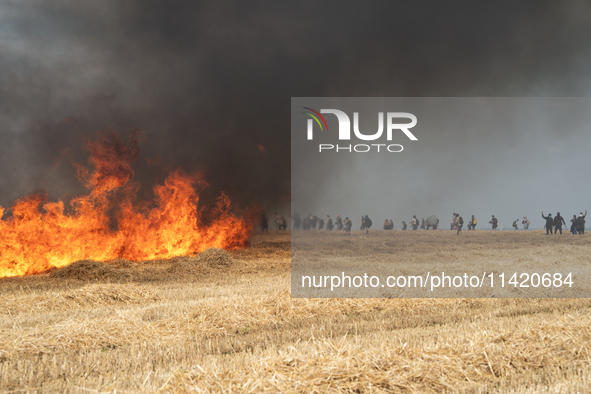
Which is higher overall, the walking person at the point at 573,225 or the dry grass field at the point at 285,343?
the walking person at the point at 573,225

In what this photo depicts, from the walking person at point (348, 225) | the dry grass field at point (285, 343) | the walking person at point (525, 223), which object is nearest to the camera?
the dry grass field at point (285, 343)

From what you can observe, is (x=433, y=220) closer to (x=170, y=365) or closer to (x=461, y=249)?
(x=461, y=249)

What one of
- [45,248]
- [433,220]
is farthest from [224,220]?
[433,220]

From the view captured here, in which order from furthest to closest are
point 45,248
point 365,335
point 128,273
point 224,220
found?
point 224,220, point 45,248, point 128,273, point 365,335

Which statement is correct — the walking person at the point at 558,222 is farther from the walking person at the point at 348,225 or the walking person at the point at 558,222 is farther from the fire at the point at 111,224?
the fire at the point at 111,224

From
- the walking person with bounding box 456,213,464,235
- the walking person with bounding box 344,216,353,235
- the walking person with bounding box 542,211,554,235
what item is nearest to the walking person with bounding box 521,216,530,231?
the walking person with bounding box 542,211,554,235

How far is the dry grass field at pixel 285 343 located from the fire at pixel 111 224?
7.33 m

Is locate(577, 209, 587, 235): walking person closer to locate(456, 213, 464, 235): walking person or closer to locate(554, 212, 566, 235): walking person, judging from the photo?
locate(554, 212, 566, 235): walking person

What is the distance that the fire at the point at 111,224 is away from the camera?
18.6 m

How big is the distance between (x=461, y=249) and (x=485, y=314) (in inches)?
564

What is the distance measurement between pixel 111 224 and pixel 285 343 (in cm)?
2091

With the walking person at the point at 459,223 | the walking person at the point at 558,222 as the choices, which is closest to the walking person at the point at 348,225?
the walking person at the point at 459,223

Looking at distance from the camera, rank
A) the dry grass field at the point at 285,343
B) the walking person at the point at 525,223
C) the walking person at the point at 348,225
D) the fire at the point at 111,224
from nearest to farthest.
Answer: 1. the dry grass field at the point at 285,343
2. the fire at the point at 111,224
3. the walking person at the point at 348,225
4. the walking person at the point at 525,223

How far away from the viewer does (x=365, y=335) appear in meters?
6.75
